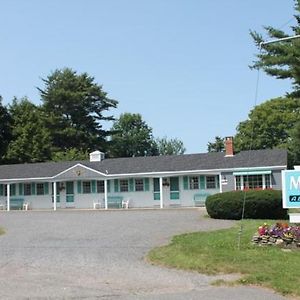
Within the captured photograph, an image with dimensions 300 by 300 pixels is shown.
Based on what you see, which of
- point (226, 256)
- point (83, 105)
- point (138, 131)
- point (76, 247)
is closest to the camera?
point (226, 256)

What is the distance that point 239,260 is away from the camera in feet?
38.9

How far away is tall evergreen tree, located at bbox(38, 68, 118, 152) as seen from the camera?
2886 inches

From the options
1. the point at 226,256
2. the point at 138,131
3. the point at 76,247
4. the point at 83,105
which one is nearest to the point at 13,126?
the point at 83,105

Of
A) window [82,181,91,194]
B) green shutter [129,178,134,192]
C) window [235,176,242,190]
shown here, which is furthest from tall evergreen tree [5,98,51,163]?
window [235,176,242,190]

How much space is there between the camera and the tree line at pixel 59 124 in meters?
61.9

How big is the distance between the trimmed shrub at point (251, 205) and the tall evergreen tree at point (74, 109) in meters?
49.4

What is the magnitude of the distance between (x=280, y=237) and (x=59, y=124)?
61537 millimetres

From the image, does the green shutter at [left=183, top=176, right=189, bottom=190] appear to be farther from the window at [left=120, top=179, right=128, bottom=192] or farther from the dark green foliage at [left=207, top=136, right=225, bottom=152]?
the dark green foliage at [left=207, top=136, right=225, bottom=152]

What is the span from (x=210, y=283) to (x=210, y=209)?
15.2m

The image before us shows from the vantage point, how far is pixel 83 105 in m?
77.0

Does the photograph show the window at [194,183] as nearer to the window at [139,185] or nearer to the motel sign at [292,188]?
the window at [139,185]

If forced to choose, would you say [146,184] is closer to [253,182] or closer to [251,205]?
[253,182]

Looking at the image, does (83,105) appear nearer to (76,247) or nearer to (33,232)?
(33,232)

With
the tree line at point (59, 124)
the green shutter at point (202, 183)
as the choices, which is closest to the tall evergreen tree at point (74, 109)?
the tree line at point (59, 124)
